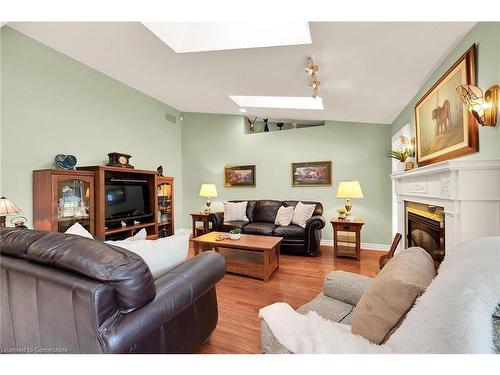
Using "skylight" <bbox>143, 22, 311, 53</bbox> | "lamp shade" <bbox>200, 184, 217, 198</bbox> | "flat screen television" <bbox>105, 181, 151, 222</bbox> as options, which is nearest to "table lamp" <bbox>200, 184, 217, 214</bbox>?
"lamp shade" <bbox>200, 184, 217, 198</bbox>

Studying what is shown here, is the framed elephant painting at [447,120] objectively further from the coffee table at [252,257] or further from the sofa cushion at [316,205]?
the coffee table at [252,257]

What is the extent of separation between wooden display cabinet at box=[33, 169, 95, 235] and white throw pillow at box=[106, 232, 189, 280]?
6.62ft

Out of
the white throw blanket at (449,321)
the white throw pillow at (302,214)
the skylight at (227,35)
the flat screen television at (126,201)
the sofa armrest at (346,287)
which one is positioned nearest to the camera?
the white throw blanket at (449,321)

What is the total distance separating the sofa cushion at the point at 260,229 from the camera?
382cm

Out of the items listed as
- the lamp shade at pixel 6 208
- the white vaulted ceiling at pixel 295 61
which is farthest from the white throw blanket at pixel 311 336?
the lamp shade at pixel 6 208

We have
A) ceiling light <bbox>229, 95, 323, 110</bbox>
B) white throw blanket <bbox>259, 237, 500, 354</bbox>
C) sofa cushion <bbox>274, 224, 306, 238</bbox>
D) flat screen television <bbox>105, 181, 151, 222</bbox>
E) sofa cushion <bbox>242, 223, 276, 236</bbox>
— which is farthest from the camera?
sofa cushion <bbox>242, 223, 276, 236</bbox>

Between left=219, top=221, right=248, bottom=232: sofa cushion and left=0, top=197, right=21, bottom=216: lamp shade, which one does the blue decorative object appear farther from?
left=219, top=221, right=248, bottom=232: sofa cushion

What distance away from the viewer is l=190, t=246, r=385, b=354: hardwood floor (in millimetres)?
1652

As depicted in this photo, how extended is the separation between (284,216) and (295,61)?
2610 millimetres

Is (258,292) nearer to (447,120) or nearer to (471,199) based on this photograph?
(471,199)

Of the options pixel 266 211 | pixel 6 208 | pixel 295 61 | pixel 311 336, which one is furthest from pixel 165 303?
pixel 266 211

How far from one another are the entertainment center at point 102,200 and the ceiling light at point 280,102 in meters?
2.11

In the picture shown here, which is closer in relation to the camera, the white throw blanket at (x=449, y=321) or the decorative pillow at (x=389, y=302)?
the white throw blanket at (x=449, y=321)
